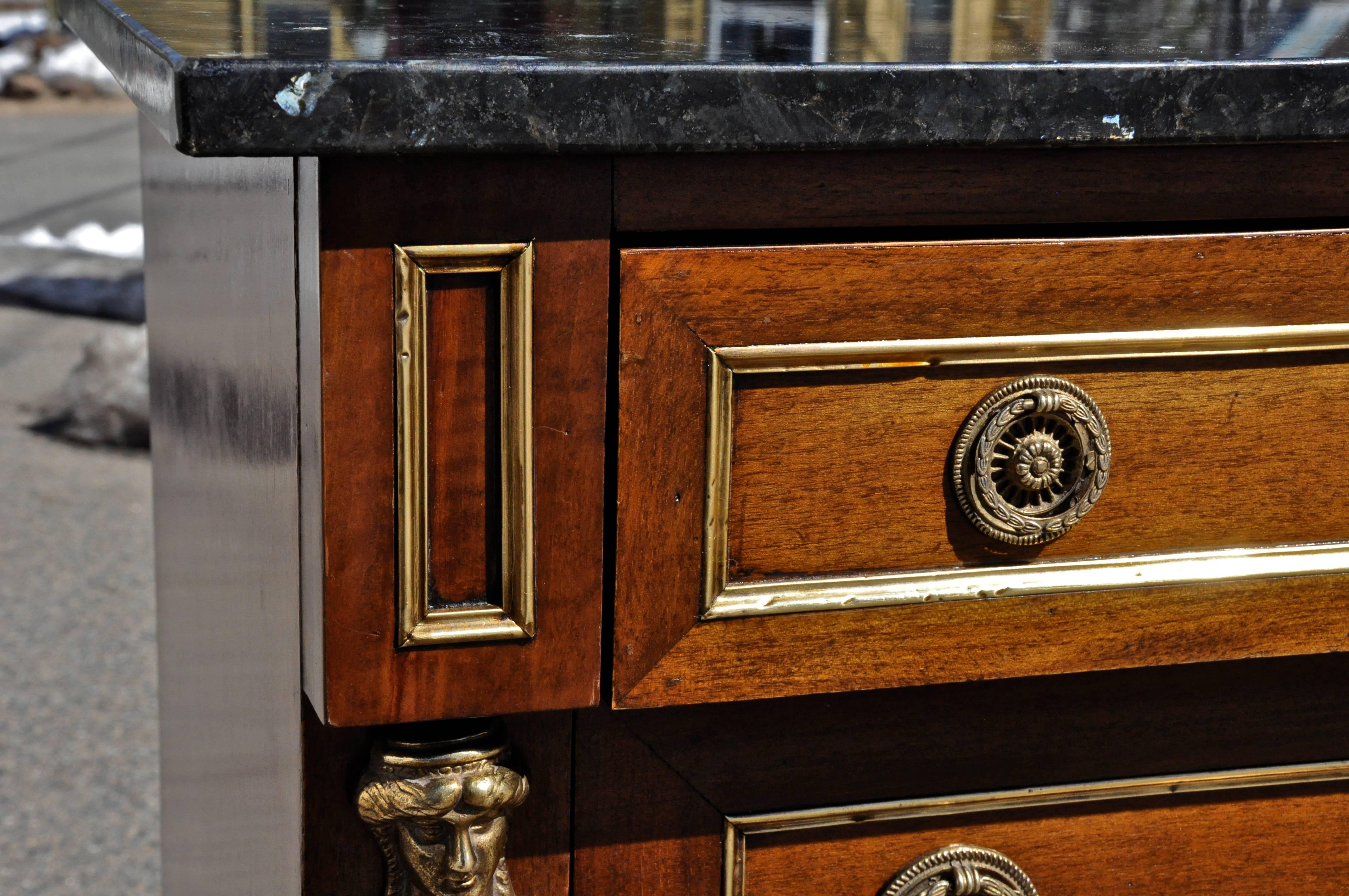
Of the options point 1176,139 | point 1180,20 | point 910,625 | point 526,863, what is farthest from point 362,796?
point 1180,20

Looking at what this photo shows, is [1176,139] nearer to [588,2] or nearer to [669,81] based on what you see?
[669,81]

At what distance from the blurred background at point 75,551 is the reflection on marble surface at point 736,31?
68 cm

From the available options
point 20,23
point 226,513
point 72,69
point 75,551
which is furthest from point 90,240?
point 20,23

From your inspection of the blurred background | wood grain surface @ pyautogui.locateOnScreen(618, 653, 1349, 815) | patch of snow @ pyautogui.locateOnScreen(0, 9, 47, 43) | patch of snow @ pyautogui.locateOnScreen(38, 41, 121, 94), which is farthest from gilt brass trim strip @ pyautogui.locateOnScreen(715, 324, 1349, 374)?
patch of snow @ pyautogui.locateOnScreen(0, 9, 47, 43)

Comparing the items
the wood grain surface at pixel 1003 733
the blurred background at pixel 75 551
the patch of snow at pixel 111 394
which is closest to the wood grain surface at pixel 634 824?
the wood grain surface at pixel 1003 733

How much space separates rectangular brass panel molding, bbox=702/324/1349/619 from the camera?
447mm

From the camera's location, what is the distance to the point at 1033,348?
46 centimetres

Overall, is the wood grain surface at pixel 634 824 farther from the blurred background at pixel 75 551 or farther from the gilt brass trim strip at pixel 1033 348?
the blurred background at pixel 75 551

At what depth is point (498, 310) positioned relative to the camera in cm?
42

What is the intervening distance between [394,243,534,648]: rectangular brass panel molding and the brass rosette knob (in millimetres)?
137

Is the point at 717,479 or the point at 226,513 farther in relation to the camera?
the point at 226,513

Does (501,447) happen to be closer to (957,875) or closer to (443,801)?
(443,801)

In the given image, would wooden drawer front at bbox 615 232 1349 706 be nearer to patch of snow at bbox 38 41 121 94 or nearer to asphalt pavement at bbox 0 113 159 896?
asphalt pavement at bbox 0 113 159 896

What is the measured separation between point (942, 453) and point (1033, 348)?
4 cm
